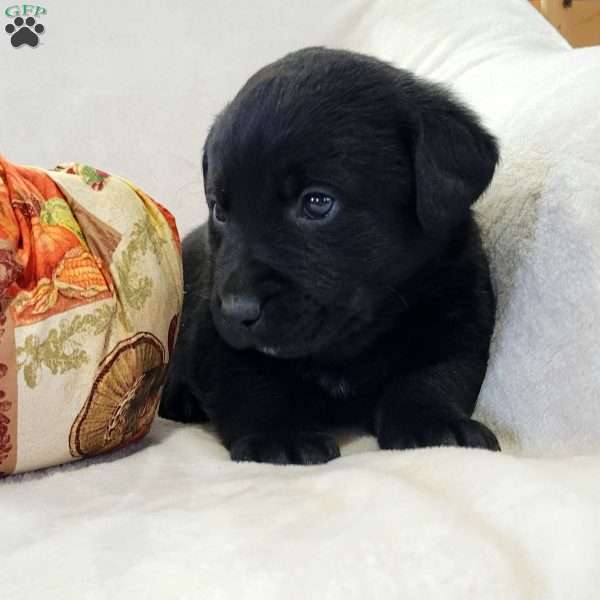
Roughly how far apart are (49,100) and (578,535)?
77.6 inches

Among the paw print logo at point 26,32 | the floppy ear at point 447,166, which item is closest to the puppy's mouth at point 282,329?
the floppy ear at point 447,166

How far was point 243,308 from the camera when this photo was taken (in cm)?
120

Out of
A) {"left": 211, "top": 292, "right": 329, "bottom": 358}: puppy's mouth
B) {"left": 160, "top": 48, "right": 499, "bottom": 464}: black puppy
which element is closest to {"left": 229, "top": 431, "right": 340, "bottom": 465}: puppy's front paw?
{"left": 160, "top": 48, "right": 499, "bottom": 464}: black puppy

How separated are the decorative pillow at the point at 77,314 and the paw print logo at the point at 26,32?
116 cm

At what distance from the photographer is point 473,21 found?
2.22 metres

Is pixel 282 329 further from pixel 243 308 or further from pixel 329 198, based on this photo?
pixel 329 198

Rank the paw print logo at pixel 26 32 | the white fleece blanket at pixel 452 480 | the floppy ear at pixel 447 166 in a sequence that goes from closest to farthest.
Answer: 1. the white fleece blanket at pixel 452 480
2. the floppy ear at pixel 447 166
3. the paw print logo at pixel 26 32

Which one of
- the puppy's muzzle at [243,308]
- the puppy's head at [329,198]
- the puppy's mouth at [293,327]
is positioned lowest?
the puppy's mouth at [293,327]

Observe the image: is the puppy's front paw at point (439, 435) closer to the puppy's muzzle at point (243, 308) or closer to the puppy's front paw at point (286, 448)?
the puppy's front paw at point (286, 448)

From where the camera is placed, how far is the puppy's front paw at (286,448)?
1.20 metres

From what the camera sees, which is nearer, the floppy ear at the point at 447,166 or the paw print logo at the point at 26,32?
the floppy ear at the point at 447,166

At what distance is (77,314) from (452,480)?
0.57 metres

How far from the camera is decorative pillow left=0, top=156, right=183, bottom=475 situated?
116 centimetres

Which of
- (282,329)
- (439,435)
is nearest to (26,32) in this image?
(282,329)
